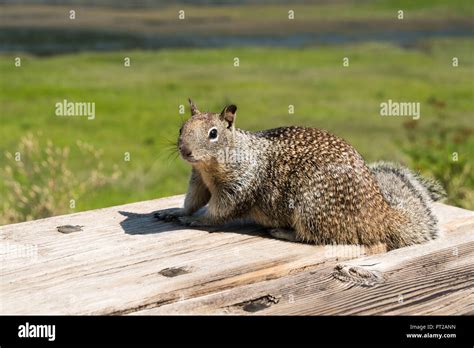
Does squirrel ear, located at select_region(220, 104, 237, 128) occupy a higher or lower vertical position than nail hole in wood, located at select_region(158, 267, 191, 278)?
higher

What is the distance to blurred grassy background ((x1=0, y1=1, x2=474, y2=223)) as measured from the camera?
1157cm

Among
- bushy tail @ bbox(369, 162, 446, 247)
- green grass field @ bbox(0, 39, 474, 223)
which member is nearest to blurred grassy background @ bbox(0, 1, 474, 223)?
green grass field @ bbox(0, 39, 474, 223)

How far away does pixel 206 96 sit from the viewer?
19.9 metres

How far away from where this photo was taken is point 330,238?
196 inches

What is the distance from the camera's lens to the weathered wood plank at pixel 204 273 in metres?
3.72

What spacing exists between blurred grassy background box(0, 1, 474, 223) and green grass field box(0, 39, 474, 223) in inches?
1.6

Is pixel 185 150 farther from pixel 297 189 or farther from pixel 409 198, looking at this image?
pixel 409 198

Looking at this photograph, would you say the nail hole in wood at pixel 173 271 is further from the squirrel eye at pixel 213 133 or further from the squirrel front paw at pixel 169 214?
the squirrel eye at pixel 213 133

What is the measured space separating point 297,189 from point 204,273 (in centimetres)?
138

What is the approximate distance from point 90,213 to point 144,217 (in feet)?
1.25

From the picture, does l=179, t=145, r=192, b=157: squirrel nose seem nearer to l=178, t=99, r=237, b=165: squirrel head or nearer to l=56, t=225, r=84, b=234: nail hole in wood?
l=178, t=99, r=237, b=165: squirrel head

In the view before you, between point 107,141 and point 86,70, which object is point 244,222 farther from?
point 86,70

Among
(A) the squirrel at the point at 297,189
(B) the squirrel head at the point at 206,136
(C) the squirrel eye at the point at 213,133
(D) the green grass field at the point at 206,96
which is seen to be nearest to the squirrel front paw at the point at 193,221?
(A) the squirrel at the point at 297,189

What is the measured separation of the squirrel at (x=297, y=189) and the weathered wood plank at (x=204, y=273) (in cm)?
22
